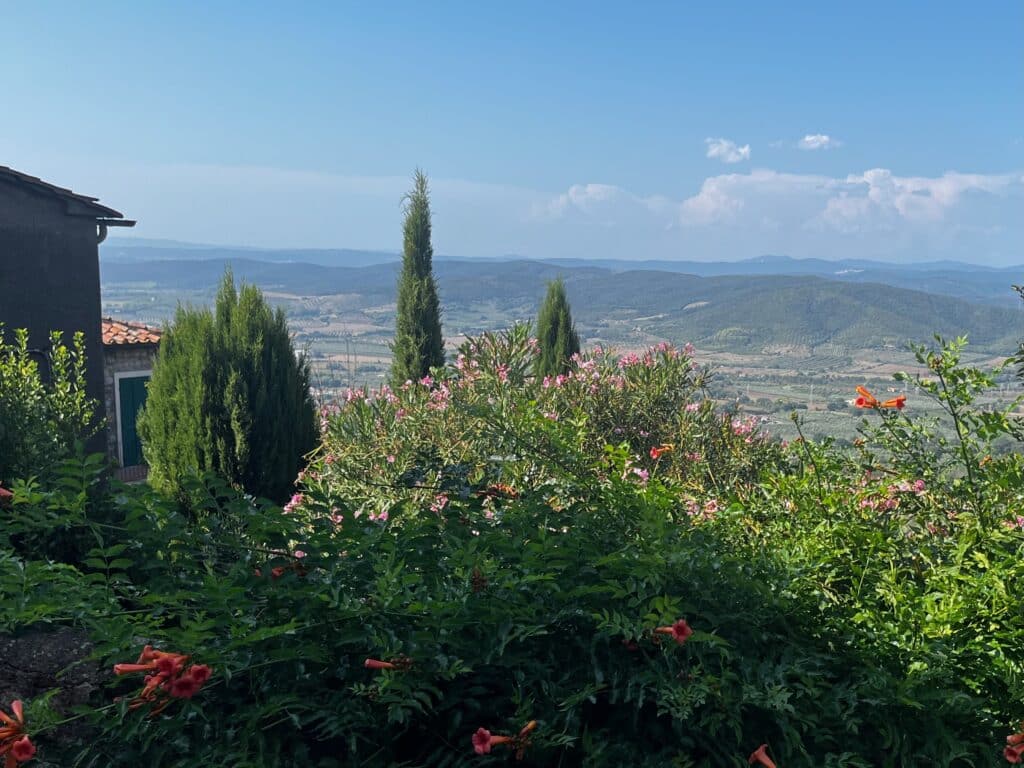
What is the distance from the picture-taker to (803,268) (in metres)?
114

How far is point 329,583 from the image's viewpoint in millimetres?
2178

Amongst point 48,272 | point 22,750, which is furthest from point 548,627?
point 48,272

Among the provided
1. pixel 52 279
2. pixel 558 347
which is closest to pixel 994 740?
pixel 558 347

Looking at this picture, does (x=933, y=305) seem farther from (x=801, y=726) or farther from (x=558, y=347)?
(x=801, y=726)

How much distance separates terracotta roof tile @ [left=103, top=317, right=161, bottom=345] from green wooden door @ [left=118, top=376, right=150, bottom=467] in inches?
28.0

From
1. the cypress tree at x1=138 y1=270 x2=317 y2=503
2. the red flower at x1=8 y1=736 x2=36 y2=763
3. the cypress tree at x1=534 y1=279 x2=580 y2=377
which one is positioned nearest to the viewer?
the red flower at x1=8 y1=736 x2=36 y2=763

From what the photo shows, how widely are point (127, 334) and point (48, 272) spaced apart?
286 cm

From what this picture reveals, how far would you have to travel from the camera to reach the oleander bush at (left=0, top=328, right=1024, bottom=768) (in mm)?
2012

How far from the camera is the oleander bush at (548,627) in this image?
201 centimetres

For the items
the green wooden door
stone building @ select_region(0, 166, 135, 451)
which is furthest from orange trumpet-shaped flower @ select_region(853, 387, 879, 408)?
the green wooden door

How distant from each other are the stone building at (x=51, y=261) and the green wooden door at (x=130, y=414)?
1.61 metres

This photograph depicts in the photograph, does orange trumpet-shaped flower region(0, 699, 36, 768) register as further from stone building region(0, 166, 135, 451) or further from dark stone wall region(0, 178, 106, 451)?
stone building region(0, 166, 135, 451)

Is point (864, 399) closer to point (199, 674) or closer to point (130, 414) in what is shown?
point (199, 674)

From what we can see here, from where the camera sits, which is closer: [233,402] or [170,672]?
[170,672]
